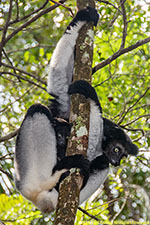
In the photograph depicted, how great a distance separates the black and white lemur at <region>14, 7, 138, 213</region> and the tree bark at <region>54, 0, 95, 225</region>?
0.42 ft

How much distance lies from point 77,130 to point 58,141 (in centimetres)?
116

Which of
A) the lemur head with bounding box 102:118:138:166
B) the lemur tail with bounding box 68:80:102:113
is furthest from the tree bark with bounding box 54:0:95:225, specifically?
the lemur head with bounding box 102:118:138:166

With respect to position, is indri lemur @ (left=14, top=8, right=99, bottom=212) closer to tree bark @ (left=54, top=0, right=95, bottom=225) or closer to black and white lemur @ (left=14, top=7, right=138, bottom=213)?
black and white lemur @ (left=14, top=7, right=138, bottom=213)

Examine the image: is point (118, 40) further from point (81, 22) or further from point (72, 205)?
point (72, 205)

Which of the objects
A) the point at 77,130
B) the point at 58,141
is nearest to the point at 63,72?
the point at 58,141

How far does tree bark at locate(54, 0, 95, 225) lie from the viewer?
2.30 metres

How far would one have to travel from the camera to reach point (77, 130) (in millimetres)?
2734

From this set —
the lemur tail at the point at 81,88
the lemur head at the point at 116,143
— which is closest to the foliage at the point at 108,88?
the lemur head at the point at 116,143

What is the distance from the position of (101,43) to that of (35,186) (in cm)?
252

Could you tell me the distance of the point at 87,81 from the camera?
3.17 m

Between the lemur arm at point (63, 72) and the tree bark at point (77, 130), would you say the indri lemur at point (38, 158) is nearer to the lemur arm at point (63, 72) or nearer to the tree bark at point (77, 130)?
the lemur arm at point (63, 72)

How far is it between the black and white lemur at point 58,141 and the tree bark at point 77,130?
13 cm

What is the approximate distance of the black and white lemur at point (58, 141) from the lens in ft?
11.5

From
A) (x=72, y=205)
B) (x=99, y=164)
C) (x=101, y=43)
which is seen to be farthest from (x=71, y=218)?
(x=101, y=43)
